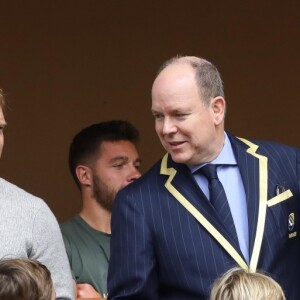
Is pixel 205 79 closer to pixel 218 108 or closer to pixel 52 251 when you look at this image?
pixel 218 108

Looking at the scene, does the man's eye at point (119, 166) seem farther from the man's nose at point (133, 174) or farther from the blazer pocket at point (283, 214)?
the blazer pocket at point (283, 214)

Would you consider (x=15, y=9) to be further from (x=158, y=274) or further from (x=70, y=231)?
(x=158, y=274)

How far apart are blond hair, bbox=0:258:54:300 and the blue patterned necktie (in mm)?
637

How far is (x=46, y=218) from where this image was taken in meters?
3.72

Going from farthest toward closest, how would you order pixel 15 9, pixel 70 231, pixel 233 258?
pixel 15 9 → pixel 70 231 → pixel 233 258

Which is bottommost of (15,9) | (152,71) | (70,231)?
(70,231)

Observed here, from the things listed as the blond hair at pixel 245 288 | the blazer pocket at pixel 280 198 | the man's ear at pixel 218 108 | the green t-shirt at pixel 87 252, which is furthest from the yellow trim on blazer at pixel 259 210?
the green t-shirt at pixel 87 252

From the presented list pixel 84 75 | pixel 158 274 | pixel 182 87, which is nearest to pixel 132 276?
pixel 158 274

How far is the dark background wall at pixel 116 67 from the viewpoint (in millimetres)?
5840

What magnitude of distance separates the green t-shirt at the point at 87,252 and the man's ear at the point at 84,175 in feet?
0.61

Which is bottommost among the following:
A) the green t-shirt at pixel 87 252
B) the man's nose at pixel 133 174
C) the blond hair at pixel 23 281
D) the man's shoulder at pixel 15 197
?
the green t-shirt at pixel 87 252

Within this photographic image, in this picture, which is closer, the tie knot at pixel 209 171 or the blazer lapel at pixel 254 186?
the blazer lapel at pixel 254 186

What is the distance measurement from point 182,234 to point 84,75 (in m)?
2.38

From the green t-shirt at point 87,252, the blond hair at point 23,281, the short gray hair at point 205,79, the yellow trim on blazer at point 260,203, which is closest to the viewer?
the blond hair at point 23,281
